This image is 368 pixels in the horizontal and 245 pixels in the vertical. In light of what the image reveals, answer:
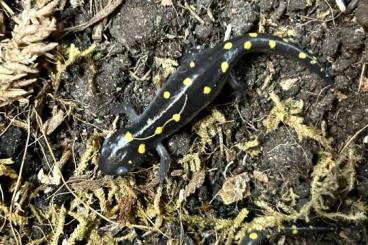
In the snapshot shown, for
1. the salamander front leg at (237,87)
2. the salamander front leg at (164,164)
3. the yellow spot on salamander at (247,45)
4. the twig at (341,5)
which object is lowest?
the salamander front leg at (164,164)

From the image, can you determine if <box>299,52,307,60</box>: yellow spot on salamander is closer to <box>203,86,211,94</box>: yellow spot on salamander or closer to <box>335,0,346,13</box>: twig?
<box>335,0,346,13</box>: twig

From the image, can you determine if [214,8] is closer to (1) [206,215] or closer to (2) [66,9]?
(2) [66,9]

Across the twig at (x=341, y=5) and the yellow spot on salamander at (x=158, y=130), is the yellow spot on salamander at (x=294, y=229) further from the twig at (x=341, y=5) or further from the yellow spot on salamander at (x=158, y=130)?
the twig at (x=341, y=5)

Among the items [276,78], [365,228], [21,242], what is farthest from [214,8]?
[21,242]

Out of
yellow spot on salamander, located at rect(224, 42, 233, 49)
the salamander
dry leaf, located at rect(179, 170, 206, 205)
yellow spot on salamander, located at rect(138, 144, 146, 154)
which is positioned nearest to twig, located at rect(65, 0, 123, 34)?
the salamander

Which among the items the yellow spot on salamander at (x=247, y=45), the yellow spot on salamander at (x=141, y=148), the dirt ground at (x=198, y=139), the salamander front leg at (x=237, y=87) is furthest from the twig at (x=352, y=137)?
the yellow spot on salamander at (x=141, y=148)

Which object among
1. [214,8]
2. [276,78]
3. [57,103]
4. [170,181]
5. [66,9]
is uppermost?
[66,9]

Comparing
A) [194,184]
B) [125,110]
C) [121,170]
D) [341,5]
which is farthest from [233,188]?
[341,5]

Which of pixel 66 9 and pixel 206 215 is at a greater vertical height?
pixel 66 9
